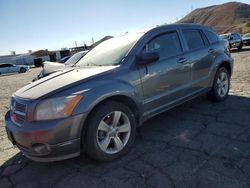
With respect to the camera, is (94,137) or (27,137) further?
(94,137)

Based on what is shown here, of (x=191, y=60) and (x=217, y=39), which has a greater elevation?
(x=217, y=39)

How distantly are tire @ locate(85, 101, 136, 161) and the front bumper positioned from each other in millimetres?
164

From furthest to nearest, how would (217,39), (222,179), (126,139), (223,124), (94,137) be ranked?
(217,39) → (223,124) → (126,139) → (94,137) → (222,179)

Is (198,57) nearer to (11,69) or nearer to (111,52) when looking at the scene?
(111,52)

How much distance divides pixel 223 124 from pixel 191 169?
1594 mm

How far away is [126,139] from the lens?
3.59m

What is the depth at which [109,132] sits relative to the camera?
134 inches

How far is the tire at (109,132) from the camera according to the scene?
3178 millimetres

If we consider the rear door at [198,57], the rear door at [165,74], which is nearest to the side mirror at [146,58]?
the rear door at [165,74]

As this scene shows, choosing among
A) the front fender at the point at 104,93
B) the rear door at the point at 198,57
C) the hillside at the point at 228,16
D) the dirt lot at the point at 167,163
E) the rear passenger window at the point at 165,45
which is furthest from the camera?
the hillside at the point at 228,16

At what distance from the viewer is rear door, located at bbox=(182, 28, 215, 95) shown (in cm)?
473

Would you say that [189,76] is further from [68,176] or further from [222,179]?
[68,176]

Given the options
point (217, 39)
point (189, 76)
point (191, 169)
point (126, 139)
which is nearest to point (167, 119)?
point (189, 76)

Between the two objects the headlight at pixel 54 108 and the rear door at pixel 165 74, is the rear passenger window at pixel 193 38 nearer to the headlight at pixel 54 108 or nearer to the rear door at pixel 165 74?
the rear door at pixel 165 74
